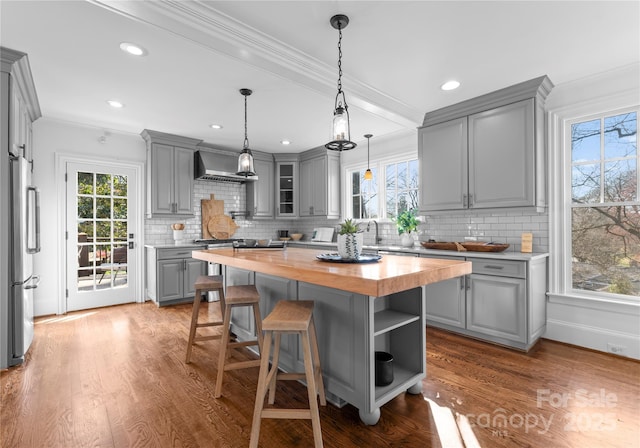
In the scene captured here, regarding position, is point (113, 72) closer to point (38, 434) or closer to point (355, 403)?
point (38, 434)

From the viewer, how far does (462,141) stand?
3.66 metres

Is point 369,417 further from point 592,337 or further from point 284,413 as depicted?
point 592,337

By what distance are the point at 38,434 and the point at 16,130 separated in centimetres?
253

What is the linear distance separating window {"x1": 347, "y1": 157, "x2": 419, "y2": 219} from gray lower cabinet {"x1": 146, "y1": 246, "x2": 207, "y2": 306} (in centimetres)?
273

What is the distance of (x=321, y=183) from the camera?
5699 millimetres

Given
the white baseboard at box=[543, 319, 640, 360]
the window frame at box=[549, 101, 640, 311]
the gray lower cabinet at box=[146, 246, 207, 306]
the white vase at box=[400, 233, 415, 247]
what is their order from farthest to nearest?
the gray lower cabinet at box=[146, 246, 207, 306]
the white vase at box=[400, 233, 415, 247]
the window frame at box=[549, 101, 640, 311]
the white baseboard at box=[543, 319, 640, 360]

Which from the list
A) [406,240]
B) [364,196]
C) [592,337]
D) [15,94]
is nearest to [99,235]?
[15,94]

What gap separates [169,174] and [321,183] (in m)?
2.45

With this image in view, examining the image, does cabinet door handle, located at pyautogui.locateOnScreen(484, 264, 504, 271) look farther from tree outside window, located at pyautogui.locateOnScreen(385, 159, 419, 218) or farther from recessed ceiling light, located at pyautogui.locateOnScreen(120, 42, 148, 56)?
recessed ceiling light, located at pyautogui.locateOnScreen(120, 42, 148, 56)

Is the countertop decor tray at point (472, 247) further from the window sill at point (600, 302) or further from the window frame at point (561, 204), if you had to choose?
the window sill at point (600, 302)

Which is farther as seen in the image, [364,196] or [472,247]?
[364,196]

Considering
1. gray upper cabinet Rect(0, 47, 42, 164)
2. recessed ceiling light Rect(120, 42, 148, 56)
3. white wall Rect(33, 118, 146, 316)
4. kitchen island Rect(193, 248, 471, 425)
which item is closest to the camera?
kitchen island Rect(193, 248, 471, 425)

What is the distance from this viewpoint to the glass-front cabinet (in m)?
6.14

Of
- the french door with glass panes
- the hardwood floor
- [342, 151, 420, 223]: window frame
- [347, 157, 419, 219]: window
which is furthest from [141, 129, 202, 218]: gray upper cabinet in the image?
[347, 157, 419, 219]: window
